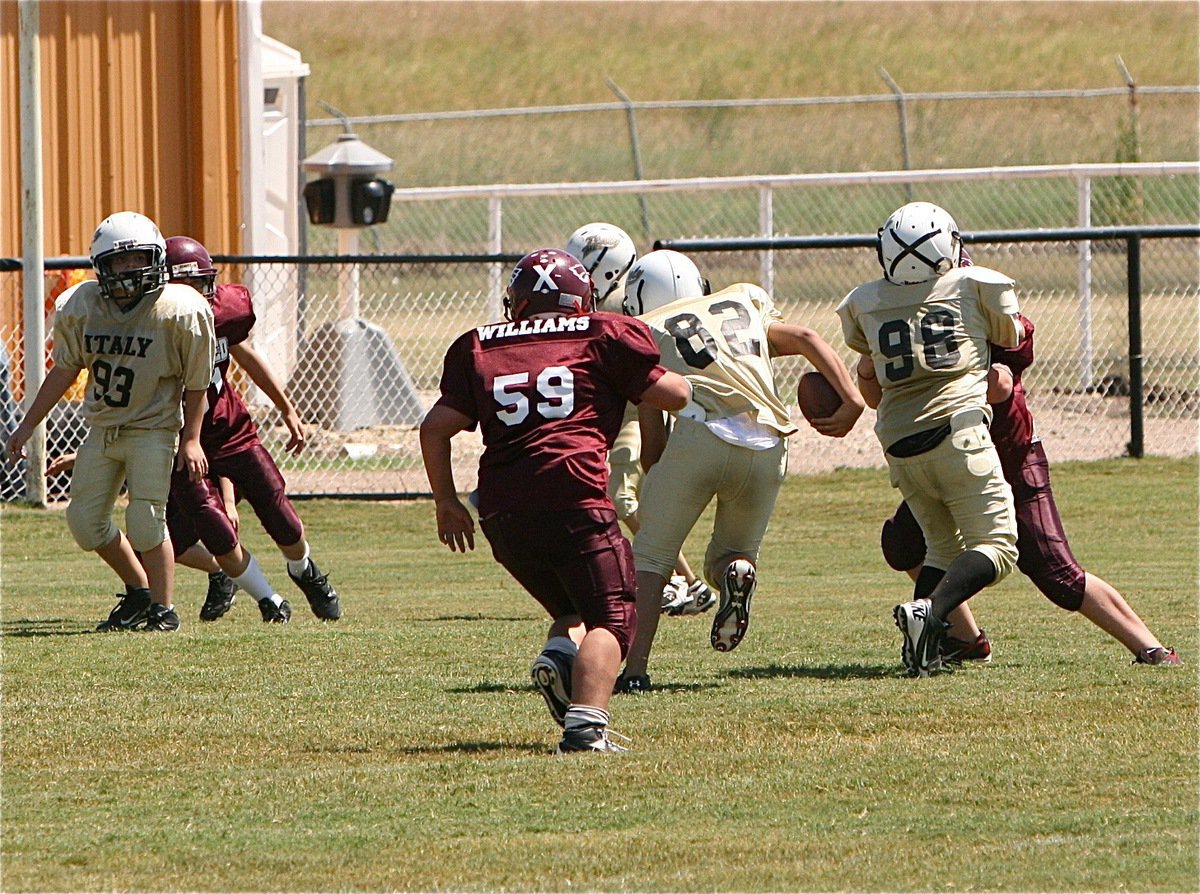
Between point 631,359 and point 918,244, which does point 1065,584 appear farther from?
point 631,359

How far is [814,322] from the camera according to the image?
885 inches

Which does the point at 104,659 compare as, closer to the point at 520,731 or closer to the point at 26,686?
the point at 26,686

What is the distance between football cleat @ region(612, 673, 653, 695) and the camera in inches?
302

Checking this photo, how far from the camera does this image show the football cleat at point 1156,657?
8.09m

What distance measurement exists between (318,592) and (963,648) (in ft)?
10.9

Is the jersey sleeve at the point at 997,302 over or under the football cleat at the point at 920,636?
over

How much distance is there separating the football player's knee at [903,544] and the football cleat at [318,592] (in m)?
2.96

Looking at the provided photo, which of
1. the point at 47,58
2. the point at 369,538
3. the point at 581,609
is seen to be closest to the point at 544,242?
the point at 47,58

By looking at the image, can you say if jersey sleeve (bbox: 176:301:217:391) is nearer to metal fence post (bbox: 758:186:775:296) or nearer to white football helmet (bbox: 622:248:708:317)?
white football helmet (bbox: 622:248:708:317)

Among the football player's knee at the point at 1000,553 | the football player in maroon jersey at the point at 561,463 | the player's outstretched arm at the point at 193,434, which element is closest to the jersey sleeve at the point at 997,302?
the football player's knee at the point at 1000,553

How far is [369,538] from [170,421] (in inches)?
192

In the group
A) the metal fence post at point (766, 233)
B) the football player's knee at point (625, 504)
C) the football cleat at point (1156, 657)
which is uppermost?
the football cleat at point (1156, 657)

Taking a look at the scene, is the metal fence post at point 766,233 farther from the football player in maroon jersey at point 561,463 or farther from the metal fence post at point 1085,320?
the football player in maroon jersey at point 561,463

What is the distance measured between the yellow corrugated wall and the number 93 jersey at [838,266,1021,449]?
32.2 feet
